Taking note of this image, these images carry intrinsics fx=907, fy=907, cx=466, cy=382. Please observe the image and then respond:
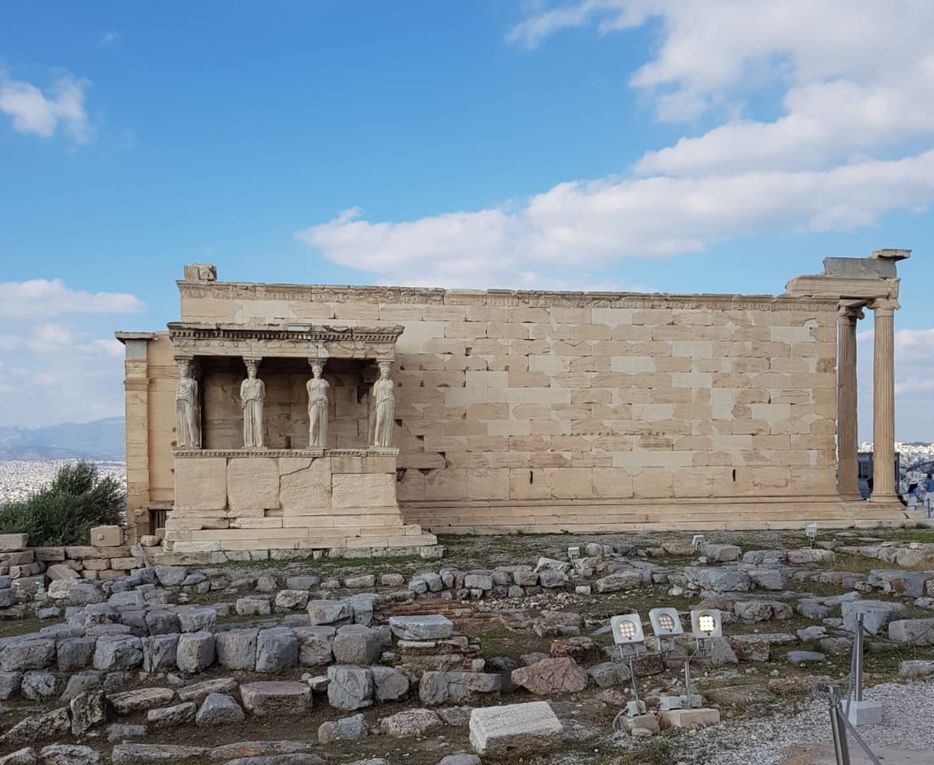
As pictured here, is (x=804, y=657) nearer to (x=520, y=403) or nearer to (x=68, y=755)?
(x=68, y=755)

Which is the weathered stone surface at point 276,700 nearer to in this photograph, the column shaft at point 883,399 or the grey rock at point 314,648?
the grey rock at point 314,648

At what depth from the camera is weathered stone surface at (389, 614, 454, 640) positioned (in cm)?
849

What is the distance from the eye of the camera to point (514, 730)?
244 inches

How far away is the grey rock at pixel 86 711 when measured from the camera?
6.86 meters

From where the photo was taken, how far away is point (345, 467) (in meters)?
15.3

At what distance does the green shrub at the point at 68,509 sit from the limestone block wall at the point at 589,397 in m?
6.61

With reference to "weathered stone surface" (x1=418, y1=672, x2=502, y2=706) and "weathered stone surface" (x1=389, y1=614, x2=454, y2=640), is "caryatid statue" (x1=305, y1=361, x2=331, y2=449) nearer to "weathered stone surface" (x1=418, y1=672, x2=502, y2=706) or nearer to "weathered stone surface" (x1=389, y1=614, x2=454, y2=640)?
"weathered stone surface" (x1=389, y1=614, x2=454, y2=640)

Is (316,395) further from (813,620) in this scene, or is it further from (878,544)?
(878,544)

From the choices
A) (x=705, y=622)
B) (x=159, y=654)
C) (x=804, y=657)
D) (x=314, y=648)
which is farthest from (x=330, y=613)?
(x=804, y=657)

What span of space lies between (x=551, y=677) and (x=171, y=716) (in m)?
3.12

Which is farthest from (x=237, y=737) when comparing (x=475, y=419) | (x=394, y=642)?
(x=475, y=419)

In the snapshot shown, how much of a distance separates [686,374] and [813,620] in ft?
29.0

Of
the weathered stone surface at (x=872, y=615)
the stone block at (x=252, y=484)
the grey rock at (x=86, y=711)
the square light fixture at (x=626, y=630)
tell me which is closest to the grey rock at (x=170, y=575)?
the stone block at (x=252, y=484)

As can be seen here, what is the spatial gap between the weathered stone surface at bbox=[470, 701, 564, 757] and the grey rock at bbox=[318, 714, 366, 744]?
36.3 inches
